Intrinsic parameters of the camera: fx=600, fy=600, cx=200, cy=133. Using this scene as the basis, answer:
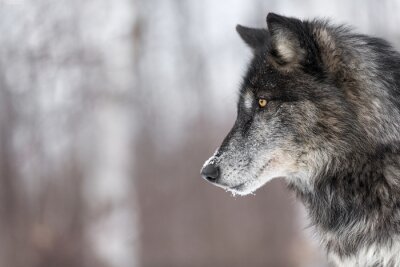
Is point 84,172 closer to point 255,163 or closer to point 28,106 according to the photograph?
point 28,106

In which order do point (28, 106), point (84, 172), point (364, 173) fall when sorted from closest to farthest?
point (364, 173)
point (28, 106)
point (84, 172)

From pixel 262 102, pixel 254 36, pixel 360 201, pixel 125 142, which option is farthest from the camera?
pixel 125 142

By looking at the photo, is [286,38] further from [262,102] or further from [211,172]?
[211,172]

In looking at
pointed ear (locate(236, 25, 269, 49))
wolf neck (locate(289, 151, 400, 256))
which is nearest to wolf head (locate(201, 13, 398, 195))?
wolf neck (locate(289, 151, 400, 256))

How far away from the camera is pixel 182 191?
1200cm

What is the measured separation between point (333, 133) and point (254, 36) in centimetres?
117

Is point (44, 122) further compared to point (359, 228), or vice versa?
point (44, 122)

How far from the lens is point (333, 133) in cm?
379

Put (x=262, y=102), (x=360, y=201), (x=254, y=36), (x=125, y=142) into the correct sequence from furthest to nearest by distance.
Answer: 1. (x=125, y=142)
2. (x=254, y=36)
3. (x=262, y=102)
4. (x=360, y=201)

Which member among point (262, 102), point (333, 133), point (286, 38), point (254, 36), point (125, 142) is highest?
point (286, 38)

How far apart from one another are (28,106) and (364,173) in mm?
7354

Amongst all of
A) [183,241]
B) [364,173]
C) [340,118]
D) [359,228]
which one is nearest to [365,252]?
[359,228]

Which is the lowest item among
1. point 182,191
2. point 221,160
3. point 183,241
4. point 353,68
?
point 183,241

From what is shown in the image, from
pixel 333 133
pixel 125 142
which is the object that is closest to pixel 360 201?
pixel 333 133
